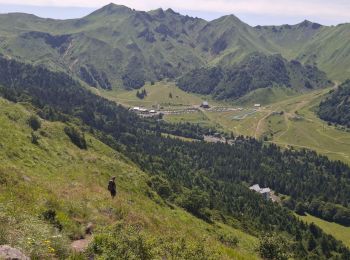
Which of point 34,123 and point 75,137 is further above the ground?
point 34,123

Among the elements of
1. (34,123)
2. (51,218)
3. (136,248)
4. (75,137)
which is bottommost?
(75,137)

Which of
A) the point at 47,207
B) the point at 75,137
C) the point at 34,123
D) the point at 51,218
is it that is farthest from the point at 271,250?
the point at 75,137

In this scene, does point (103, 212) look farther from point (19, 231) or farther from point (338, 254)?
point (338, 254)

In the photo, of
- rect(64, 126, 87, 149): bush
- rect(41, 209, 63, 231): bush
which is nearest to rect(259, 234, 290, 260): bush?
rect(41, 209, 63, 231): bush

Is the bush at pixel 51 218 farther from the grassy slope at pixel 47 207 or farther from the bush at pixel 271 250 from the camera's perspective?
the bush at pixel 271 250

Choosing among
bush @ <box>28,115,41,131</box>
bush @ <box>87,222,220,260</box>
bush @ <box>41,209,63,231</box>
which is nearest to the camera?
bush @ <box>87,222,220,260</box>

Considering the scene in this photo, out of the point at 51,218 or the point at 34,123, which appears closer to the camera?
the point at 51,218

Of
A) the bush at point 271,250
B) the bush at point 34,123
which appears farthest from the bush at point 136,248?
the bush at point 34,123

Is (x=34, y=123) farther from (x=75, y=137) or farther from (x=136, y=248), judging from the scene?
(x=136, y=248)

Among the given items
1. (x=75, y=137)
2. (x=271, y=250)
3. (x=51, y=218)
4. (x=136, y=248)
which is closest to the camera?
(x=136, y=248)

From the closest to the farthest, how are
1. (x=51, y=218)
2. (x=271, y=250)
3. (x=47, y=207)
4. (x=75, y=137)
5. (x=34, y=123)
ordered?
(x=51, y=218)
(x=47, y=207)
(x=271, y=250)
(x=34, y=123)
(x=75, y=137)

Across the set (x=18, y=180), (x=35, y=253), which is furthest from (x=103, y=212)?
(x=35, y=253)

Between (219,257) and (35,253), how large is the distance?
1226cm

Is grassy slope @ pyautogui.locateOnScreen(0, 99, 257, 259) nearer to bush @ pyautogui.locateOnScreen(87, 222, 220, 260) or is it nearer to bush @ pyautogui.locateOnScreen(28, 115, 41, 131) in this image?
bush @ pyautogui.locateOnScreen(87, 222, 220, 260)
